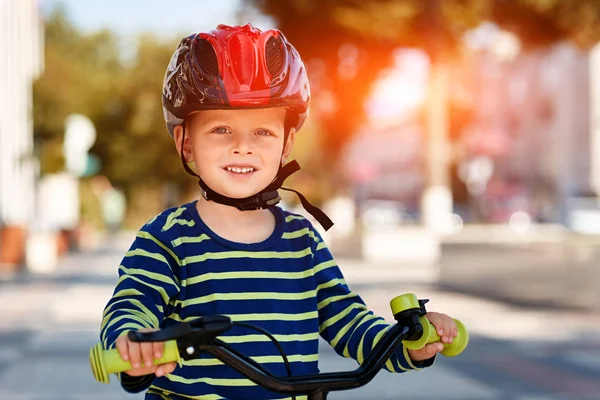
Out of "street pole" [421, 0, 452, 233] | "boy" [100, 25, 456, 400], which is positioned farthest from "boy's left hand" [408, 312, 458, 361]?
"street pole" [421, 0, 452, 233]

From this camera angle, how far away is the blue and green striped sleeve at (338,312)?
2.52 m

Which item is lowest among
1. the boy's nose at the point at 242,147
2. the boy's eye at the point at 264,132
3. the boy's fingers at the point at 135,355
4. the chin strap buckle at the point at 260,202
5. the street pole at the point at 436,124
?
the boy's fingers at the point at 135,355

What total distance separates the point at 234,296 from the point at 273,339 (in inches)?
11.4

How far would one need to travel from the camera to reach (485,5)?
21172mm

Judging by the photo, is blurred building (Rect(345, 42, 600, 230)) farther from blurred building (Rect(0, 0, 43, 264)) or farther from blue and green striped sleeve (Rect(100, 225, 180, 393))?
blue and green striped sleeve (Rect(100, 225, 180, 393))

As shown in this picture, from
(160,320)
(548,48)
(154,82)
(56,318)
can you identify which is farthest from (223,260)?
(154,82)

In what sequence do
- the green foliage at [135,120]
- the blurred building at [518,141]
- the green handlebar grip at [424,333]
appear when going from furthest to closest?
the green foliage at [135,120]
the blurred building at [518,141]
the green handlebar grip at [424,333]

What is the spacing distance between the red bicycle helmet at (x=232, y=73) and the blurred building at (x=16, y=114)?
22.8 metres

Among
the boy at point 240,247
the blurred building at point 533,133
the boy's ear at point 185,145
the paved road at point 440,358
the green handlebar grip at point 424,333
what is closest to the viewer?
the green handlebar grip at point 424,333

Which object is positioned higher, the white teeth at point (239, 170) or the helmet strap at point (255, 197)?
the white teeth at point (239, 170)

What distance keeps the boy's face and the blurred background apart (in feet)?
17.1

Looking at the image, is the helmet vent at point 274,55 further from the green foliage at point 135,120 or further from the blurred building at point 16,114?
the green foliage at point 135,120

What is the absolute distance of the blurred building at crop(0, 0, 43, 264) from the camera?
27.5 metres

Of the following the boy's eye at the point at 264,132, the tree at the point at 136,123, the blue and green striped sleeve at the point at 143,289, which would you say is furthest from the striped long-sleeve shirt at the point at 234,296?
the tree at the point at 136,123
